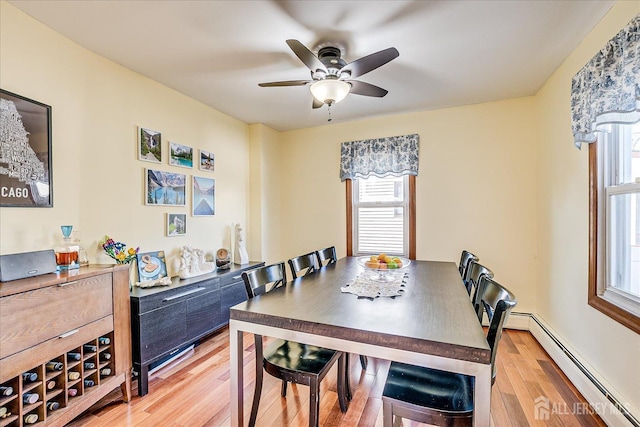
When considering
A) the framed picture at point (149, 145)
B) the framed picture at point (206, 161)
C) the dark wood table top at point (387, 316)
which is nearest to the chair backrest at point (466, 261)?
the dark wood table top at point (387, 316)

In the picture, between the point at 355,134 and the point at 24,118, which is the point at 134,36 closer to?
the point at 24,118

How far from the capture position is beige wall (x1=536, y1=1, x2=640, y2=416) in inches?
67.6

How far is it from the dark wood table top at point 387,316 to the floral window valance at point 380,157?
1909 mm

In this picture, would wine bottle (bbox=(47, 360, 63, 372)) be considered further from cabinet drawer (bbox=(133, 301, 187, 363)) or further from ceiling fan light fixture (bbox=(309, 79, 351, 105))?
ceiling fan light fixture (bbox=(309, 79, 351, 105))

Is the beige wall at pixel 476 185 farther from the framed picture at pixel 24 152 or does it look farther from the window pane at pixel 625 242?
the framed picture at pixel 24 152

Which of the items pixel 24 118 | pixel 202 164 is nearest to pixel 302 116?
pixel 202 164

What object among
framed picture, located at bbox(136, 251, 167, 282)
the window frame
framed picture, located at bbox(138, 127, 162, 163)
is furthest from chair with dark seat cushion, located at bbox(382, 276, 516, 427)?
framed picture, located at bbox(138, 127, 162, 163)

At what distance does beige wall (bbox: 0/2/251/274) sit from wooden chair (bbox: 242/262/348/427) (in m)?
1.41

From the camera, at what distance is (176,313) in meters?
2.36

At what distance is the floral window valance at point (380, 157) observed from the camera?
141 inches

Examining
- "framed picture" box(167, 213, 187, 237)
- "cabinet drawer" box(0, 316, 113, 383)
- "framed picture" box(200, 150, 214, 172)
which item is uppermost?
"framed picture" box(200, 150, 214, 172)

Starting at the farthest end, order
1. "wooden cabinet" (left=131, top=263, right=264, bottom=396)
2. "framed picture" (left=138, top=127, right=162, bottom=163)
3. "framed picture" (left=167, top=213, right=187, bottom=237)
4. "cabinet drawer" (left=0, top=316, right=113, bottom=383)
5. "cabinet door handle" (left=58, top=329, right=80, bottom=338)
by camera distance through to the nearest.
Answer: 1. "framed picture" (left=167, top=213, right=187, bottom=237)
2. "framed picture" (left=138, top=127, right=162, bottom=163)
3. "wooden cabinet" (left=131, top=263, right=264, bottom=396)
4. "cabinet door handle" (left=58, top=329, right=80, bottom=338)
5. "cabinet drawer" (left=0, top=316, right=113, bottom=383)

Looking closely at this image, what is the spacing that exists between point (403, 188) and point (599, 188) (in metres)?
1.92

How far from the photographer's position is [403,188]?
12.2 feet
